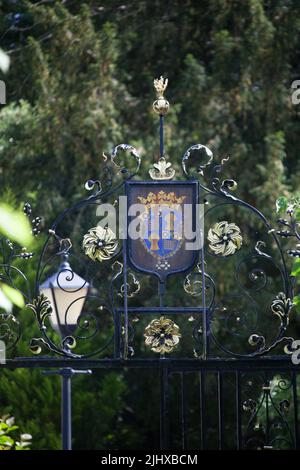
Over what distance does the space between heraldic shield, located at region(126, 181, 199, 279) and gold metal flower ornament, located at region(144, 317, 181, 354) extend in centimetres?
29

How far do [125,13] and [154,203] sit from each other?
8830 mm

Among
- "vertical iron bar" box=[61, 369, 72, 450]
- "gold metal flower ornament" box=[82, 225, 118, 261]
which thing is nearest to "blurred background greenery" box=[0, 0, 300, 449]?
"vertical iron bar" box=[61, 369, 72, 450]

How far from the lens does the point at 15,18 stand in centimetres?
1472

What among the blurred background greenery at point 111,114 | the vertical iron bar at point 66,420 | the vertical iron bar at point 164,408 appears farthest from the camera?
the blurred background greenery at point 111,114

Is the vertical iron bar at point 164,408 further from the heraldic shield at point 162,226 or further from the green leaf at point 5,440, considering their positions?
the green leaf at point 5,440

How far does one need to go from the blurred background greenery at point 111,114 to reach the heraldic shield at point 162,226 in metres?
6.44

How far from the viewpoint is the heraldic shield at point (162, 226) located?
6.23 metres

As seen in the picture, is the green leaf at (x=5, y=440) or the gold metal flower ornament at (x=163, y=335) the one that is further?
the green leaf at (x=5, y=440)

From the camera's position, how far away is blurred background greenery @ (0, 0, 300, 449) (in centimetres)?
1312

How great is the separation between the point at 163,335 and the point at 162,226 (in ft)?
2.13

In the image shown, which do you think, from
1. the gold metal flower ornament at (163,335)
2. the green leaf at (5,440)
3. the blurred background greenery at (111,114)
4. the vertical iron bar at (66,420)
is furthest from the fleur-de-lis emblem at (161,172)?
the blurred background greenery at (111,114)

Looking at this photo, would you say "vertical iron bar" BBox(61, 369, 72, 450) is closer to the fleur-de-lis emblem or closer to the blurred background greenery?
the fleur-de-lis emblem

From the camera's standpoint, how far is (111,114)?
13117 millimetres

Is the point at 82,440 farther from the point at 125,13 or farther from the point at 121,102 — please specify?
the point at 125,13
